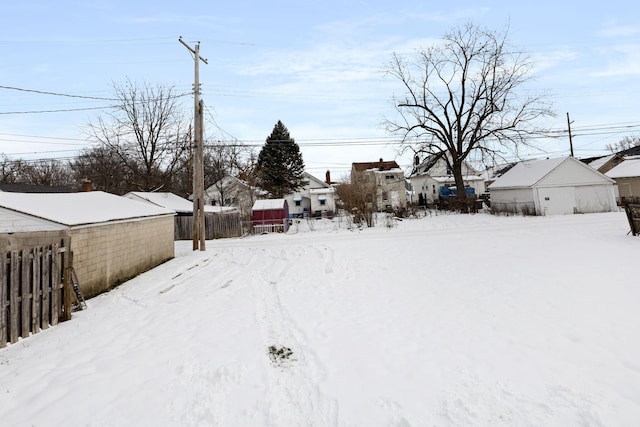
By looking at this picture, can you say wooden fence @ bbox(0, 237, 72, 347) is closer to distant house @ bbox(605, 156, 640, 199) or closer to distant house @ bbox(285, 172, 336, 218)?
distant house @ bbox(285, 172, 336, 218)

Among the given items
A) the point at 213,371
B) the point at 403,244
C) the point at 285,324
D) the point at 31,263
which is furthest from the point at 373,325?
the point at 403,244

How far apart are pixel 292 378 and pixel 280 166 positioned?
44738 millimetres

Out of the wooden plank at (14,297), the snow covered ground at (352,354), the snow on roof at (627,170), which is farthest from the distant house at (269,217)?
the snow on roof at (627,170)

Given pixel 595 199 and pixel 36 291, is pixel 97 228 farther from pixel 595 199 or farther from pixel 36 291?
pixel 595 199

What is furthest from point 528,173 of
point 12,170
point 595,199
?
point 12,170

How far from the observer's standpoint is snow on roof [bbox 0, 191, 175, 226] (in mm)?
7208

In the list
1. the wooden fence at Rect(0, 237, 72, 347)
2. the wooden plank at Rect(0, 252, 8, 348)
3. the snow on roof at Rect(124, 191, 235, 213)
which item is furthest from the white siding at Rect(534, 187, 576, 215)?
the wooden plank at Rect(0, 252, 8, 348)

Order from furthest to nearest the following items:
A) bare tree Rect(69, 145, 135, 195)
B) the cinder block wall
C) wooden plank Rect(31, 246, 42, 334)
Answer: bare tree Rect(69, 145, 135, 195) → the cinder block wall → wooden plank Rect(31, 246, 42, 334)

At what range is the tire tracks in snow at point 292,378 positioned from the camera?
9.71 feet

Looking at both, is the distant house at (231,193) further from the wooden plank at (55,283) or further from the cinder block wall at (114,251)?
the wooden plank at (55,283)

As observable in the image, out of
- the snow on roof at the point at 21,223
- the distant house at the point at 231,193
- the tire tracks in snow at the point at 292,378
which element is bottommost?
the tire tracks in snow at the point at 292,378

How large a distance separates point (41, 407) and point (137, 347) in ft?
4.67

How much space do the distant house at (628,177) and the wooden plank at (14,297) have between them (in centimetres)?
4113

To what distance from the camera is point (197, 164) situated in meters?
15.6
